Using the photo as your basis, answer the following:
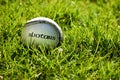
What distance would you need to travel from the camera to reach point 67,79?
293 centimetres

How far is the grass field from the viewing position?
3.02 metres

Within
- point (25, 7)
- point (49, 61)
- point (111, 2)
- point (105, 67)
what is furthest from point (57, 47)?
point (111, 2)

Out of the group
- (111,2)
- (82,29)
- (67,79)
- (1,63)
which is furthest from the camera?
(111,2)

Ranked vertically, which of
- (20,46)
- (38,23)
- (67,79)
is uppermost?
(38,23)

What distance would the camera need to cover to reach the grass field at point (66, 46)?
3016 mm

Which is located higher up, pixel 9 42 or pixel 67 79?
pixel 9 42

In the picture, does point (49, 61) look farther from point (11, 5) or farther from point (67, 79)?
point (11, 5)

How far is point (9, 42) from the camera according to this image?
3.39 m

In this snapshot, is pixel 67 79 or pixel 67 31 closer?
pixel 67 79

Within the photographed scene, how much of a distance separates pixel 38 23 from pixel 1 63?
20.7 inches

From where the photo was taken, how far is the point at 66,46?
341 cm

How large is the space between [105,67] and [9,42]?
3.37 ft

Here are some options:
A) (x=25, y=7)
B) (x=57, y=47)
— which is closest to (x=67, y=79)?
(x=57, y=47)

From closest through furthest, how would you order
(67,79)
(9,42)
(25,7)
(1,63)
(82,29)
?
(67,79) → (1,63) → (9,42) → (82,29) → (25,7)
